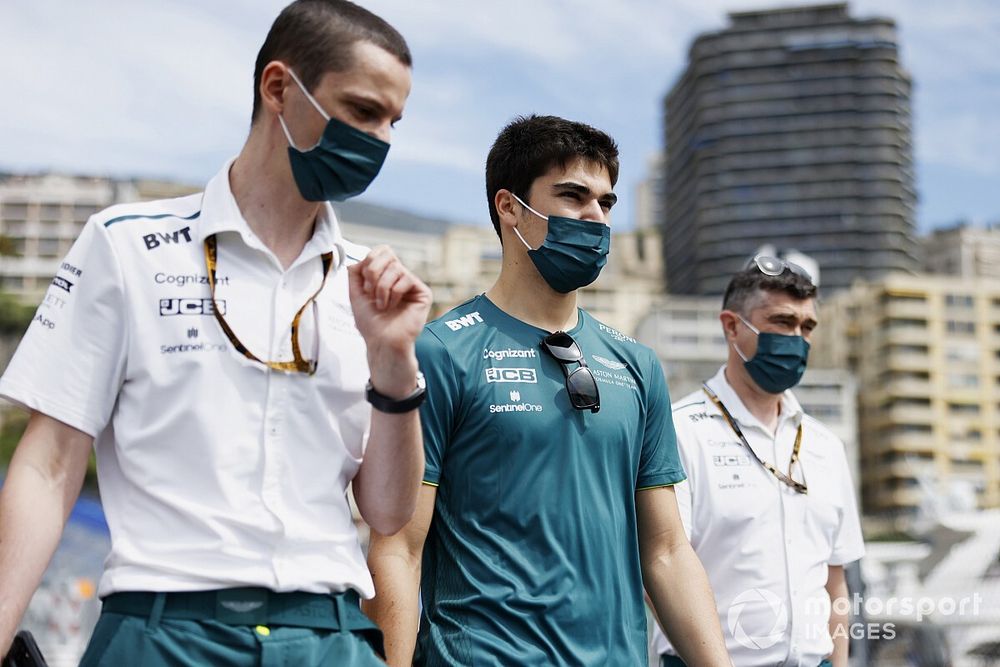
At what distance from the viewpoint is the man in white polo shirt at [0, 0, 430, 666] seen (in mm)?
2422

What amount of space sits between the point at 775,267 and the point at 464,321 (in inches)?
97.8

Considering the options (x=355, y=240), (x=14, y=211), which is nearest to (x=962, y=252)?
(x=355, y=240)

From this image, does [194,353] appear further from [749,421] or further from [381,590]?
[749,421]

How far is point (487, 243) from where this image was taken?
140 m

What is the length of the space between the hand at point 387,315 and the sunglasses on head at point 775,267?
3565mm

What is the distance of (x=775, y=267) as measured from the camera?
5.89 metres

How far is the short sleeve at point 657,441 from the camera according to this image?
382 cm

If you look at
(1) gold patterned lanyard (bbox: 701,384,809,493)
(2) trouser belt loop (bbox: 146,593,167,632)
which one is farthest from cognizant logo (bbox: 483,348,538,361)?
(1) gold patterned lanyard (bbox: 701,384,809,493)

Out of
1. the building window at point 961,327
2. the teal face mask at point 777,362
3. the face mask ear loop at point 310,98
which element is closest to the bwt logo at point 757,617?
the teal face mask at point 777,362

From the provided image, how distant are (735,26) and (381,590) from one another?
156532 millimetres

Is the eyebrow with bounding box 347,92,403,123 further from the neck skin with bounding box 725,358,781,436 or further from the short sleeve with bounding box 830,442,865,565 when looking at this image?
the short sleeve with bounding box 830,442,865,565

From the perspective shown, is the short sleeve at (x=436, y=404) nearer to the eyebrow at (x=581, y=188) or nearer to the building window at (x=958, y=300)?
the eyebrow at (x=581, y=188)

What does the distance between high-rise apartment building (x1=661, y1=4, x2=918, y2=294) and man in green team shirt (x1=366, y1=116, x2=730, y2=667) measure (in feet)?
457

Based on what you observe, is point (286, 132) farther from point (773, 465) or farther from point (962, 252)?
point (962, 252)
